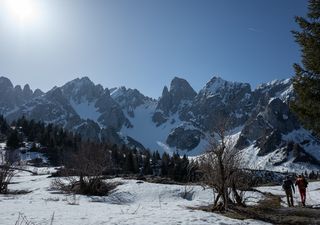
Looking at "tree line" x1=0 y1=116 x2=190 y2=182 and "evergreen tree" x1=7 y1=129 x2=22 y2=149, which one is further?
"evergreen tree" x1=7 y1=129 x2=22 y2=149

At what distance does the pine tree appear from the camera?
66.7 ft

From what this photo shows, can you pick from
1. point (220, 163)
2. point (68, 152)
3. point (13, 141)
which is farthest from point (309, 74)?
point (13, 141)

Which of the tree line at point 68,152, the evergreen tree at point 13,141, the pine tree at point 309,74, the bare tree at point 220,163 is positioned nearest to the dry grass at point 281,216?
the bare tree at point 220,163

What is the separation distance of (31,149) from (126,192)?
98418 millimetres

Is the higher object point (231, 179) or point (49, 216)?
point (231, 179)

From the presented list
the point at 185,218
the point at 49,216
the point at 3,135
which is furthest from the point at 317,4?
the point at 3,135

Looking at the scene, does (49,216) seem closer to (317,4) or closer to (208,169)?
(208,169)

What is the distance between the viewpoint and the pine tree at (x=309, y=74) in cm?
2034

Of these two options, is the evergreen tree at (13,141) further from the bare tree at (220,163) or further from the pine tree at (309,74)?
the pine tree at (309,74)

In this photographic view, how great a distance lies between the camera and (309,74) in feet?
69.7

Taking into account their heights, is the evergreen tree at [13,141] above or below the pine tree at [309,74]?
above

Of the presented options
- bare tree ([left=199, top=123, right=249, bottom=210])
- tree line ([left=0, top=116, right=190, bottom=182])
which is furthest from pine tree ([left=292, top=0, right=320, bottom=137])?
tree line ([left=0, top=116, right=190, bottom=182])

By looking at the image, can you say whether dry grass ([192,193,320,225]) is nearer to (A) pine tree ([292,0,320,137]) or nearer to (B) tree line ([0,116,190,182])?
(A) pine tree ([292,0,320,137])

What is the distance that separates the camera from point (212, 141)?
21.8m
